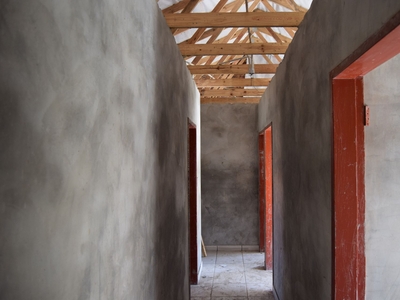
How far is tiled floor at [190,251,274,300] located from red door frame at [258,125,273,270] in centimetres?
38

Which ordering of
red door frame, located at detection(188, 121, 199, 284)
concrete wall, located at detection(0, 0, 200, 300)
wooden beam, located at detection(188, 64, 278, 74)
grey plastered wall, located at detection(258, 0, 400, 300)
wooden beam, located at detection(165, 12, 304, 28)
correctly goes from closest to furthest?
concrete wall, located at detection(0, 0, 200, 300) → grey plastered wall, located at detection(258, 0, 400, 300) → wooden beam, located at detection(165, 12, 304, 28) → wooden beam, located at detection(188, 64, 278, 74) → red door frame, located at detection(188, 121, 199, 284)

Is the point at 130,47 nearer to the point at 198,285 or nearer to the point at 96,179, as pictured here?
the point at 96,179

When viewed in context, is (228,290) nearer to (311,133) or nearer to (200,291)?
(200,291)

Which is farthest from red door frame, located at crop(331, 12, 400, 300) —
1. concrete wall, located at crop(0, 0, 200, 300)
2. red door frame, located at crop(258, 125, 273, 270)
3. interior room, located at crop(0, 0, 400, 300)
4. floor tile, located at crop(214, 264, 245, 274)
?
floor tile, located at crop(214, 264, 245, 274)

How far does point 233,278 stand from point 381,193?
14.5ft

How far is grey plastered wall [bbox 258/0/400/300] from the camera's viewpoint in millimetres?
1934

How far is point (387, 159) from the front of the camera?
2.16m

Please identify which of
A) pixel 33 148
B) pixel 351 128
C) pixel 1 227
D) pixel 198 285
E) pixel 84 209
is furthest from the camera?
pixel 198 285

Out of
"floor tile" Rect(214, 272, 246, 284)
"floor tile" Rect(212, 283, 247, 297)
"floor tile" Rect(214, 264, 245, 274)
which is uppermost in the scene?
"floor tile" Rect(212, 283, 247, 297)

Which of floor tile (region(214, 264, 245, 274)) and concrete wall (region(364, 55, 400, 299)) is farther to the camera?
floor tile (region(214, 264, 245, 274))

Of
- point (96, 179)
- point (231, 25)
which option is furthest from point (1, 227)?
point (231, 25)

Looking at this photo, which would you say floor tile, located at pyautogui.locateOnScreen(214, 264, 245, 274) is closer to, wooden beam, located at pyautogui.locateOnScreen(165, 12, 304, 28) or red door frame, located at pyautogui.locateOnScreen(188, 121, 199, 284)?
red door frame, located at pyautogui.locateOnScreen(188, 121, 199, 284)

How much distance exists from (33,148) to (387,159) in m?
1.94

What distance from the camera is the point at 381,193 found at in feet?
7.05
